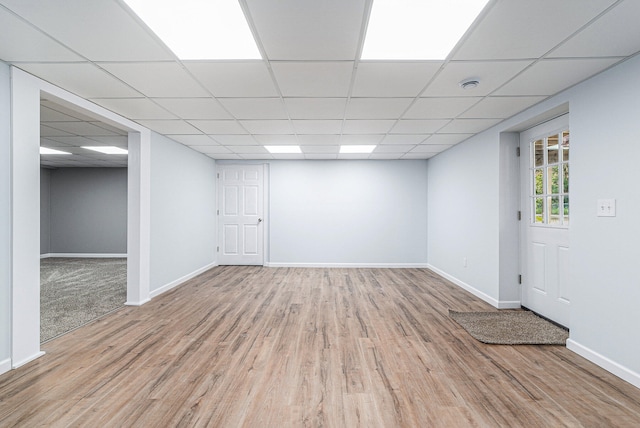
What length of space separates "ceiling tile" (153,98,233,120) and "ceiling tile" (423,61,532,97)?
2080mm

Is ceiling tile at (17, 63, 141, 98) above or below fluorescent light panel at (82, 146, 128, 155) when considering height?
below

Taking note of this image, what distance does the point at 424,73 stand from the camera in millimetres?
2371

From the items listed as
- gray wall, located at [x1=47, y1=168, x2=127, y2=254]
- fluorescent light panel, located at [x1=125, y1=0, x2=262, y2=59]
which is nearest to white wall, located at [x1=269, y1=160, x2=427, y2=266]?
fluorescent light panel, located at [x1=125, y1=0, x2=262, y2=59]

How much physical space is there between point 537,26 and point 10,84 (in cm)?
361

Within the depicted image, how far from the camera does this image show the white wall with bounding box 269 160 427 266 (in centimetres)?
620

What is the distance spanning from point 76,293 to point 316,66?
4.61 meters

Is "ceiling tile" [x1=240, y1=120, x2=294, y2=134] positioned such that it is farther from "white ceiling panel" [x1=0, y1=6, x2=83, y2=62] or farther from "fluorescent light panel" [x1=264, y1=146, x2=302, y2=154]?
"white ceiling panel" [x1=0, y1=6, x2=83, y2=62]

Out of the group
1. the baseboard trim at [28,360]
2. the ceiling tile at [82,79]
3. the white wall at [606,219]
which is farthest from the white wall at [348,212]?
the baseboard trim at [28,360]

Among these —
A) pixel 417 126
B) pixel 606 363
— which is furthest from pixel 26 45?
pixel 606 363

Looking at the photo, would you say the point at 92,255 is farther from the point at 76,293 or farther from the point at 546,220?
the point at 546,220

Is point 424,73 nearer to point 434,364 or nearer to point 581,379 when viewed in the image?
point 434,364

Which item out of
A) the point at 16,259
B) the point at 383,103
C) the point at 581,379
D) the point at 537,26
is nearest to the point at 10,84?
the point at 16,259

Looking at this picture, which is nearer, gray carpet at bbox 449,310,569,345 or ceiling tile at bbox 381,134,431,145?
gray carpet at bbox 449,310,569,345

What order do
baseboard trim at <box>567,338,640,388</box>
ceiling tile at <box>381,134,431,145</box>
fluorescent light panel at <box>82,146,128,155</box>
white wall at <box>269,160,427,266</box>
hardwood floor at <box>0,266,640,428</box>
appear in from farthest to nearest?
white wall at <box>269,160,427,266</box> < fluorescent light panel at <box>82,146,128,155</box> < ceiling tile at <box>381,134,431,145</box> < baseboard trim at <box>567,338,640,388</box> < hardwood floor at <box>0,266,640,428</box>
